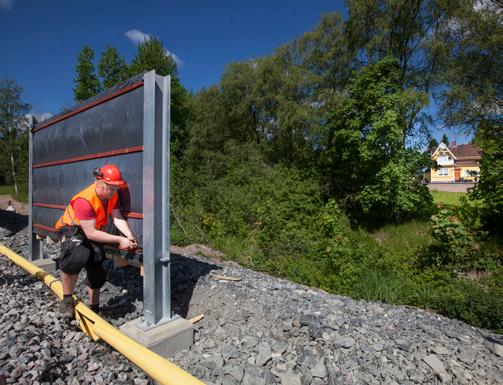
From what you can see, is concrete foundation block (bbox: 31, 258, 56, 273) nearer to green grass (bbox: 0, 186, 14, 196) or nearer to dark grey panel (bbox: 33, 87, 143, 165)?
dark grey panel (bbox: 33, 87, 143, 165)

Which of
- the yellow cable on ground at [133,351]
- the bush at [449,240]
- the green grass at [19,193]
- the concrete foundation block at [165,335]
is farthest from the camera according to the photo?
the green grass at [19,193]

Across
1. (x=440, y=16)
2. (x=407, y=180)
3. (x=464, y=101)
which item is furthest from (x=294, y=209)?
(x=440, y=16)

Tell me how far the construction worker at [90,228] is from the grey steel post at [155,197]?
0.35m

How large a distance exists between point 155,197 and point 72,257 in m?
1.21

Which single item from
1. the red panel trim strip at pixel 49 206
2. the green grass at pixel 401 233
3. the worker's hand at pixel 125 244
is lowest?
the green grass at pixel 401 233

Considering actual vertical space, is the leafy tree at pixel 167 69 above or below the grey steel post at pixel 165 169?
above

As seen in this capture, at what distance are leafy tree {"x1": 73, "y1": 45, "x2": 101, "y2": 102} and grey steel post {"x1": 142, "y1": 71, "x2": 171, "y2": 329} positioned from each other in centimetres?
3658

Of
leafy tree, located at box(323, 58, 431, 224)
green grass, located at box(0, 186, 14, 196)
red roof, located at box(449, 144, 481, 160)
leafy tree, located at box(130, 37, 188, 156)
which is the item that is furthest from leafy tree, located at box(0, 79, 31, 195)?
red roof, located at box(449, 144, 481, 160)

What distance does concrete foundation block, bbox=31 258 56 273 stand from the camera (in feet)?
19.5

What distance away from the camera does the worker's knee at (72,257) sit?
3551 mm

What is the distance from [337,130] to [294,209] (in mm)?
5119

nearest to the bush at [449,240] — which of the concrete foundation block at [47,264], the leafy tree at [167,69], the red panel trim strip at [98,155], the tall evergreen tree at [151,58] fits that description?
the red panel trim strip at [98,155]

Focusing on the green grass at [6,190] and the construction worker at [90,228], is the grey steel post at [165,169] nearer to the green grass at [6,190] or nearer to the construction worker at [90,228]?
the construction worker at [90,228]

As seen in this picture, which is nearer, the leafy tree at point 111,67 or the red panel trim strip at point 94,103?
the red panel trim strip at point 94,103
